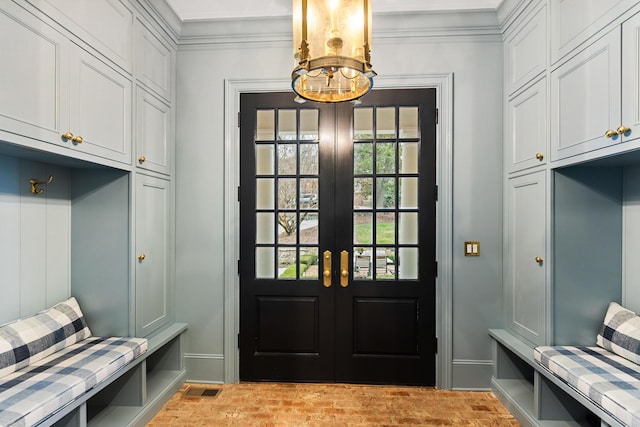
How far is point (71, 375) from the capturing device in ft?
5.58

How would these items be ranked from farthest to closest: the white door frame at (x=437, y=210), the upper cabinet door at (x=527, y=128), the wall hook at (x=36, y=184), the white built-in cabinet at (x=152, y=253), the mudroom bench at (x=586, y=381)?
the white door frame at (x=437, y=210), the white built-in cabinet at (x=152, y=253), the upper cabinet door at (x=527, y=128), the wall hook at (x=36, y=184), the mudroom bench at (x=586, y=381)

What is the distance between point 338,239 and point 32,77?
6.71 feet

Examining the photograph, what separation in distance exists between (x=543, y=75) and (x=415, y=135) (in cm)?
90

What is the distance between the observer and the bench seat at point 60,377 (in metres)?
1.42

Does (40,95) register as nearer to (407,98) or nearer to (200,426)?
(200,426)

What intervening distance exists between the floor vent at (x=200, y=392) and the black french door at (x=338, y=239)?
24 centimetres

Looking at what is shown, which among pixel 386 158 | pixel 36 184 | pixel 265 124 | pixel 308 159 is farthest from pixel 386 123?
pixel 36 184

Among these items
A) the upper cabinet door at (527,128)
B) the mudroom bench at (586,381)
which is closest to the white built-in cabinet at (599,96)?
the upper cabinet door at (527,128)

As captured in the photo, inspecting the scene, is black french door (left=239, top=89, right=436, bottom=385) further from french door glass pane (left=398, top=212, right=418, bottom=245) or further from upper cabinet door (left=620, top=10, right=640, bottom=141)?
upper cabinet door (left=620, top=10, right=640, bottom=141)

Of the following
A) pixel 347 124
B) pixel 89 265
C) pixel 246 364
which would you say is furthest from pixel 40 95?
pixel 246 364

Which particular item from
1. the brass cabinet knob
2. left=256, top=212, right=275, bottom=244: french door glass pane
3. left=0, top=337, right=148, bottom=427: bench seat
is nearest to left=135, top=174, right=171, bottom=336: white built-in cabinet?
left=0, top=337, right=148, bottom=427: bench seat

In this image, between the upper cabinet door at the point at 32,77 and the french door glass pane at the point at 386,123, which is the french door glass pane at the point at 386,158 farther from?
the upper cabinet door at the point at 32,77

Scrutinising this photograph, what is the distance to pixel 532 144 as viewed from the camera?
2330 mm

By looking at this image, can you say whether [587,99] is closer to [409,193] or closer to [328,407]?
[409,193]
